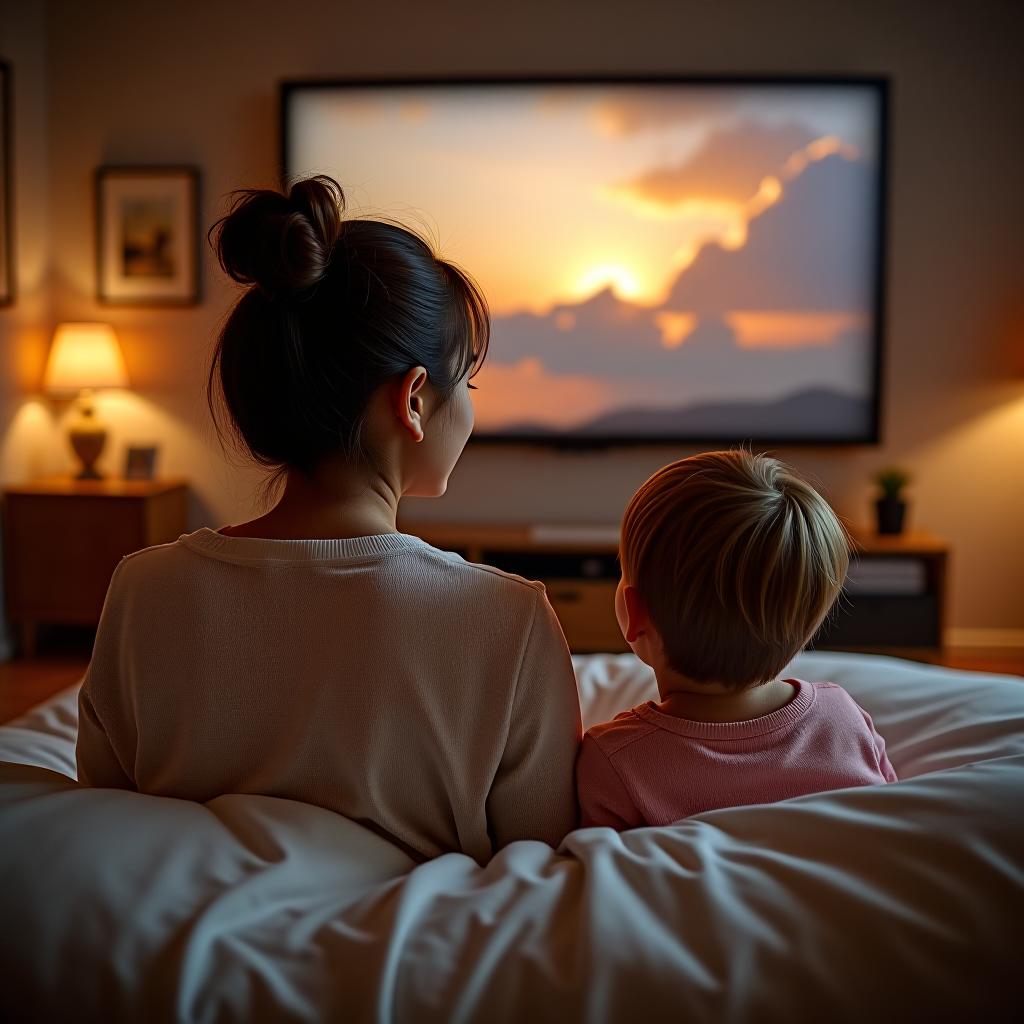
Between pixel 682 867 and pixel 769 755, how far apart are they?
0.80ft

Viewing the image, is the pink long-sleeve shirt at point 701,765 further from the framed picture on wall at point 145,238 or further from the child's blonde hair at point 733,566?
the framed picture on wall at point 145,238

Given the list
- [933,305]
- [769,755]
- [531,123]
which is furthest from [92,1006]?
[933,305]

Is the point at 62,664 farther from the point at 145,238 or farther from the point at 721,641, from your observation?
the point at 721,641

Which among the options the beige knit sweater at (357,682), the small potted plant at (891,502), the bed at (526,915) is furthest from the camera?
the small potted plant at (891,502)

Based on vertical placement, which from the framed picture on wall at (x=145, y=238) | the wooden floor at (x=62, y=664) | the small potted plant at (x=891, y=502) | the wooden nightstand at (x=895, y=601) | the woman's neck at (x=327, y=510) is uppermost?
the framed picture on wall at (x=145, y=238)

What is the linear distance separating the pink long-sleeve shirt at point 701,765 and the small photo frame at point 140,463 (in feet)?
11.6

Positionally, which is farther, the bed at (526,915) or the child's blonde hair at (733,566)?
the child's blonde hair at (733,566)

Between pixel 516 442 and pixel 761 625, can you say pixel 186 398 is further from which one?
pixel 761 625

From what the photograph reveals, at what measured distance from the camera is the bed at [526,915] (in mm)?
738

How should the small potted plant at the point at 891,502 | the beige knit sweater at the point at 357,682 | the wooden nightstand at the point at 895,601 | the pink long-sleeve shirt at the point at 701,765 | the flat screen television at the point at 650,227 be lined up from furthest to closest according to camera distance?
the flat screen television at the point at 650,227 → the small potted plant at the point at 891,502 → the wooden nightstand at the point at 895,601 → the pink long-sleeve shirt at the point at 701,765 → the beige knit sweater at the point at 357,682

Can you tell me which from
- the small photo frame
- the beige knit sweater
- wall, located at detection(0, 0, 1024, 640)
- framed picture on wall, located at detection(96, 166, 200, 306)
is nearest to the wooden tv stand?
wall, located at detection(0, 0, 1024, 640)

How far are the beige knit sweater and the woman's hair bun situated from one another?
24cm

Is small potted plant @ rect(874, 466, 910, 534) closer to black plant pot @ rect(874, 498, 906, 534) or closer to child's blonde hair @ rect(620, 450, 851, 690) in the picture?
black plant pot @ rect(874, 498, 906, 534)

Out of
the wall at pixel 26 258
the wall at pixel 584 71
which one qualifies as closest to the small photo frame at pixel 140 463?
the wall at pixel 584 71
